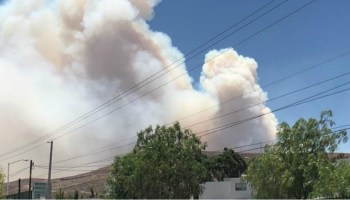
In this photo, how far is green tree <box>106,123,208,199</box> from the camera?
50844 mm

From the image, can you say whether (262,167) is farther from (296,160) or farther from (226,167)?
(226,167)

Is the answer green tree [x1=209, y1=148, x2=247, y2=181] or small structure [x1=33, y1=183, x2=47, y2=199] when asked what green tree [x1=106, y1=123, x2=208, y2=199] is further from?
green tree [x1=209, y1=148, x2=247, y2=181]

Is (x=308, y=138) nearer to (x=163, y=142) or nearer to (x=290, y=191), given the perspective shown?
(x=290, y=191)

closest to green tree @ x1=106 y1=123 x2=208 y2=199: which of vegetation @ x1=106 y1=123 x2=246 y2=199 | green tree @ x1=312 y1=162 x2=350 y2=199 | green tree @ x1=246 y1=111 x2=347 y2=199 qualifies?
vegetation @ x1=106 y1=123 x2=246 y2=199

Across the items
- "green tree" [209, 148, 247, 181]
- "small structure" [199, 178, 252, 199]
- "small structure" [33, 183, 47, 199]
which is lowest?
"small structure" [199, 178, 252, 199]

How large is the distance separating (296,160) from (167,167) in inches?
640

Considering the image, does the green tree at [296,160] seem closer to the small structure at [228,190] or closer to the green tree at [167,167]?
the green tree at [167,167]

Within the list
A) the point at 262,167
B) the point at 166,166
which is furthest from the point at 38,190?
the point at 262,167

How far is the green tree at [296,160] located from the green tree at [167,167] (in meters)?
11.6

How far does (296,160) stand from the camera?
3766 centimetres

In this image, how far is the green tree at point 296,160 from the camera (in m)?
36.7

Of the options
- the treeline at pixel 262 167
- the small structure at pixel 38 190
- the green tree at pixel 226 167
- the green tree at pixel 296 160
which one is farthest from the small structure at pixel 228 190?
the green tree at pixel 296 160

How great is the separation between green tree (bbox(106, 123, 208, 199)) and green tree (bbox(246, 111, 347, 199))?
38.1 ft

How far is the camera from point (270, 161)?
39.2m
